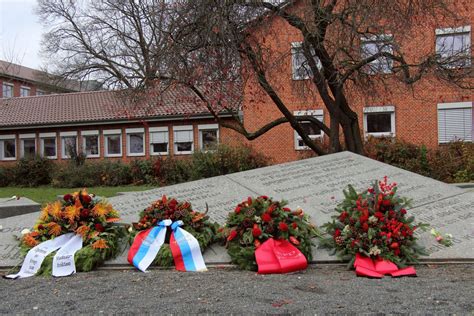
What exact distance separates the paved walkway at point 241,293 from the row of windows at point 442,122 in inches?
632

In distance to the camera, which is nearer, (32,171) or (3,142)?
(32,171)

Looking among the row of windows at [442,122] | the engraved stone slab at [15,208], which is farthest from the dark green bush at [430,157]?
the engraved stone slab at [15,208]

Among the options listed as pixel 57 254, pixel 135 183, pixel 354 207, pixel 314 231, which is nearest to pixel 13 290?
pixel 57 254

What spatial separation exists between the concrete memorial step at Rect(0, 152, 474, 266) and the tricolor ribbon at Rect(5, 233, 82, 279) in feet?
1.26

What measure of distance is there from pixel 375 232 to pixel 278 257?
1.12 m

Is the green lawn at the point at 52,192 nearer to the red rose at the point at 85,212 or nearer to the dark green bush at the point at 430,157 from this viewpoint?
the red rose at the point at 85,212

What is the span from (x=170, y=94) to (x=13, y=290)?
9238 mm

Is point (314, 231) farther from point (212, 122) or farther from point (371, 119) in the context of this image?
point (212, 122)

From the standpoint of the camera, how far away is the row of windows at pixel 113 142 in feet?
86.9

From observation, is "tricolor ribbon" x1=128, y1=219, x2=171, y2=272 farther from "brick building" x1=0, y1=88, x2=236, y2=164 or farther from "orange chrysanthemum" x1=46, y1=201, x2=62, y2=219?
"brick building" x1=0, y1=88, x2=236, y2=164

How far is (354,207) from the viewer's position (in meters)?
5.81

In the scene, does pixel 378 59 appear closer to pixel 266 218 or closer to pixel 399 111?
pixel 266 218

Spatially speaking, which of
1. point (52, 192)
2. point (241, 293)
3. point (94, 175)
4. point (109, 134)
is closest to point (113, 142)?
point (109, 134)

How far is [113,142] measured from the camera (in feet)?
94.6
